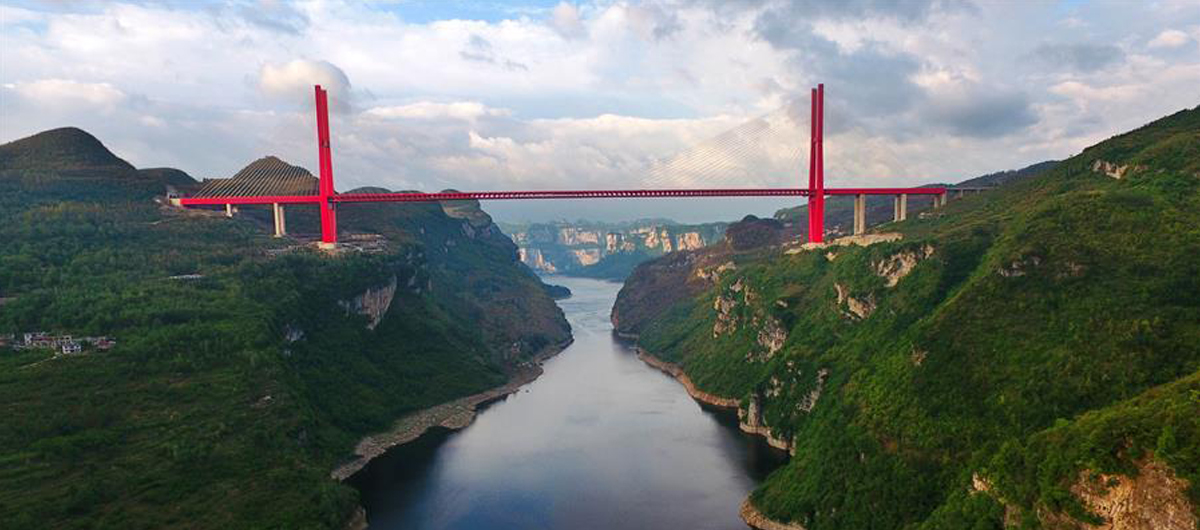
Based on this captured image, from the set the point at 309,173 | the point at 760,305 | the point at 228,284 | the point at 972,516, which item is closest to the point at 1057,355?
the point at 972,516

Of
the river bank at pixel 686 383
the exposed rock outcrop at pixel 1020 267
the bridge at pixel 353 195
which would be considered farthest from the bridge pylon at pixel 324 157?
the exposed rock outcrop at pixel 1020 267

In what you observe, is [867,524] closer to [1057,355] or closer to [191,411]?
[1057,355]

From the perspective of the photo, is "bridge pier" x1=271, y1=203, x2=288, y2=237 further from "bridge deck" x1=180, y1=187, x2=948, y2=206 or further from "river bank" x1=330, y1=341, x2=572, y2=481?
"river bank" x1=330, y1=341, x2=572, y2=481

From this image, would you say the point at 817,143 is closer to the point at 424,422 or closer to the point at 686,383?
the point at 686,383

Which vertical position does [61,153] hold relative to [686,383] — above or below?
above

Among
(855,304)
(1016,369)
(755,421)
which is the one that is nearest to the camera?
(1016,369)

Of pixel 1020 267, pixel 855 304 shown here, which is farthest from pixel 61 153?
pixel 1020 267
